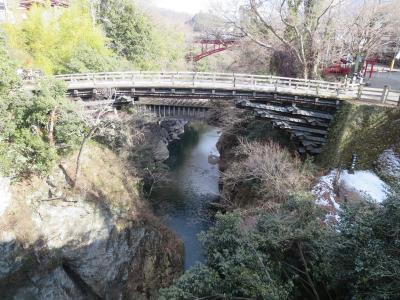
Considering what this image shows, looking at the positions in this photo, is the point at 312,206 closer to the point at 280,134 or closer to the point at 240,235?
the point at 240,235

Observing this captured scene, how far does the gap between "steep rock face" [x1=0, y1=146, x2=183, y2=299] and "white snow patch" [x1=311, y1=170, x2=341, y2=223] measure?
983 centimetres

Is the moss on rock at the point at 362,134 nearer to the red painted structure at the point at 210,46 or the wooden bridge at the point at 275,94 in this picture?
the wooden bridge at the point at 275,94

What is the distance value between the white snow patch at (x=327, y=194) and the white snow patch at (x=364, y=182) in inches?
25.8

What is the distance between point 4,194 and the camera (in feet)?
53.8

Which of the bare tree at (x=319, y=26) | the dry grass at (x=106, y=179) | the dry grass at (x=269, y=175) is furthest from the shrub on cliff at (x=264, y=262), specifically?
the bare tree at (x=319, y=26)

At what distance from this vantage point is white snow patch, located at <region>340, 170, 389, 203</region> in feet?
55.5

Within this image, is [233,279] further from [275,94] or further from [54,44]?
[54,44]

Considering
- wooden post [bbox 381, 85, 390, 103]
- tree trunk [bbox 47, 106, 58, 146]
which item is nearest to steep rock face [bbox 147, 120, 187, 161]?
tree trunk [bbox 47, 106, 58, 146]

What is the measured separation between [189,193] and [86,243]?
13.0 m

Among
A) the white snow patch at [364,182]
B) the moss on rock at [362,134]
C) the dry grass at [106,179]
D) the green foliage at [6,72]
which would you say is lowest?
the dry grass at [106,179]

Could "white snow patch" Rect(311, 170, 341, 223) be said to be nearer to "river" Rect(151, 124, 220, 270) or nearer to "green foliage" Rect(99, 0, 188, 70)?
"river" Rect(151, 124, 220, 270)

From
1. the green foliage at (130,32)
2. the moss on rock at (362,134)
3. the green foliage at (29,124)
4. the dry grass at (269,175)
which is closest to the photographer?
the green foliage at (29,124)

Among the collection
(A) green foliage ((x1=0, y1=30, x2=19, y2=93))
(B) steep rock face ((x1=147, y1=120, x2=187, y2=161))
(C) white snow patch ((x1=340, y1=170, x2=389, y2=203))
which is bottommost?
(B) steep rock face ((x1=147, y1=120, x2=187, y2=161))

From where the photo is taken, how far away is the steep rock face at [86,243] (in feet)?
51.9
